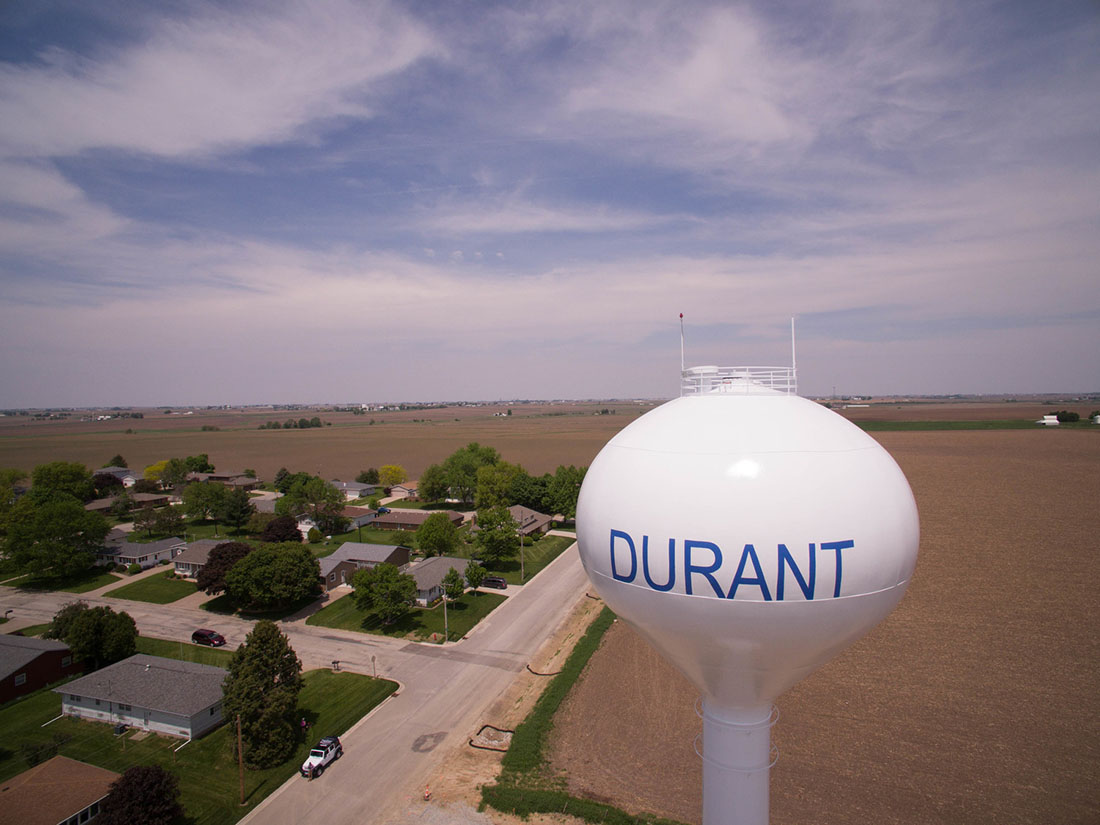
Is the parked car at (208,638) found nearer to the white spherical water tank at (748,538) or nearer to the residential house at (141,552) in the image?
the residential house at (141,552)

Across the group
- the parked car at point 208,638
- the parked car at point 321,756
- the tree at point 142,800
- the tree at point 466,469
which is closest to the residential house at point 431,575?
the parked car at point 208,638

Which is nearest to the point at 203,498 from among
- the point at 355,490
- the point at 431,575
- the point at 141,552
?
the point at 141,552

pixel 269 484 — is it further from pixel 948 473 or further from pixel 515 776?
pixel 948 473

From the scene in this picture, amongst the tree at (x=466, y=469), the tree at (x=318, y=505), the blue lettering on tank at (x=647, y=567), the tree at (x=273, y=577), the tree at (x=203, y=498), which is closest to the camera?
the blue lettering on tank at (x=647, y=567)

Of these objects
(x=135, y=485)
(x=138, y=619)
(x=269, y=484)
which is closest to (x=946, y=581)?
(x=138, y=619)

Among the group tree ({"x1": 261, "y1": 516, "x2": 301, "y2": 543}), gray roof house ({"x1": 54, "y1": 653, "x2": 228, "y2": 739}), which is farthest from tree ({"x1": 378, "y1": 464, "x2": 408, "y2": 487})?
gray roof house ({"x1": 54, "y1": 653, "x2": 228, "y2": 739})

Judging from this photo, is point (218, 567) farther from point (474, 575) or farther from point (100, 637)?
point (474, 575)
